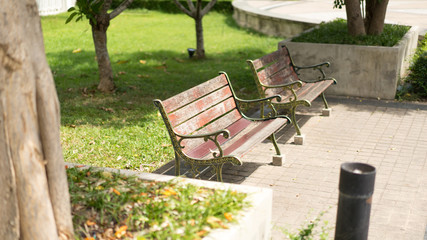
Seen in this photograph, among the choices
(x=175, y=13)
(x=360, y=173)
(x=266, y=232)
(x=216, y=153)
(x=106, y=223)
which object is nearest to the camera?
(x=360, y=173)

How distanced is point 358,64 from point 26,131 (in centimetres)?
758

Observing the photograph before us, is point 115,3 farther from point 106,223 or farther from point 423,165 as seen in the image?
point 106,223

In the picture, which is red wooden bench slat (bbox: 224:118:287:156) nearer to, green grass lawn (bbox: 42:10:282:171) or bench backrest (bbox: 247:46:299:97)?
green grass lawn (bbox: 42:10:282:171)

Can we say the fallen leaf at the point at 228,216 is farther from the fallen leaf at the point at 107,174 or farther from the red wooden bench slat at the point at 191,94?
the red wooden bench slat at the point at 191,94


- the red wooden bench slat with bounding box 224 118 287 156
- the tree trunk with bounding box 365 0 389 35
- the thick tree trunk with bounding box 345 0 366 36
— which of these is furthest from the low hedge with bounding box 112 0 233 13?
the red wooden bench slat with bounding box 224 118 287 156

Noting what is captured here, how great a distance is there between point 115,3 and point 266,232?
2097 centimetres

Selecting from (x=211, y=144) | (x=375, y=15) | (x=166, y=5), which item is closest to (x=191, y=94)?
(x=211, y=144)

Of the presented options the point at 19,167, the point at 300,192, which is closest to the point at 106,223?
the point at 19,167

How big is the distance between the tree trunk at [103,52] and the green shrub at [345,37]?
139 inches

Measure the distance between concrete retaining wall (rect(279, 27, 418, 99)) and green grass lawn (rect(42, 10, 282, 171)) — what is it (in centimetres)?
128

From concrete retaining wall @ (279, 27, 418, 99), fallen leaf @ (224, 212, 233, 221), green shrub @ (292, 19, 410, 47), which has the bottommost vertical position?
concrete retaining wall @ (279, 27, 418, 99)

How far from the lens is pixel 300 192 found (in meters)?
5.75

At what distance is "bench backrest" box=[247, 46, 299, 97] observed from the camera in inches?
306

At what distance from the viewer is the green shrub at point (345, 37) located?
9.92 metres
